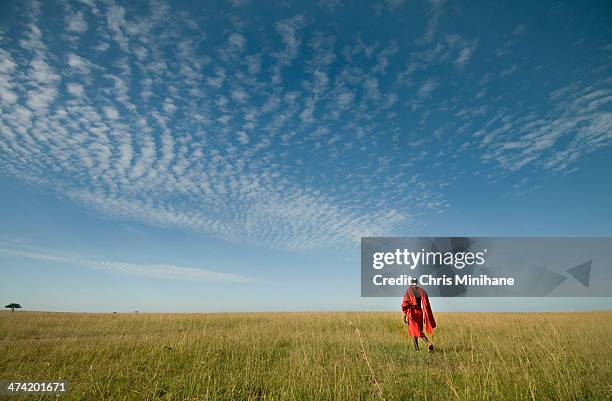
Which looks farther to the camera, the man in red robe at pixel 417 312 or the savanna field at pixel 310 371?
the man in red robe at pixel 417 312

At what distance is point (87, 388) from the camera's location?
5855mm

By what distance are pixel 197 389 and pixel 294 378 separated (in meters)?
1.62

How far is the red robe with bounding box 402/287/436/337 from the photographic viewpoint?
10789 millimetres

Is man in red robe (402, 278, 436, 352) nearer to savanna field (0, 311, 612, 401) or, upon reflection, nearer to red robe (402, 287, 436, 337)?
red robe (402, 287, 436, 337)

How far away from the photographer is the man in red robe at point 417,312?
35.3ft

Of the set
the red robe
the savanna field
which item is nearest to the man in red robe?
the red robe

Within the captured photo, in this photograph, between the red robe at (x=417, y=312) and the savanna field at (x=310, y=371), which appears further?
the red robe at (x=417, y=312)

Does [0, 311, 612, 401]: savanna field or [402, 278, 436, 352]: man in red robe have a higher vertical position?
[402, 278, 436, 352]: man in red robe

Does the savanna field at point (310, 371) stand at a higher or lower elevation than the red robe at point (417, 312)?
lower

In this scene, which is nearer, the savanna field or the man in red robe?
the savanna field

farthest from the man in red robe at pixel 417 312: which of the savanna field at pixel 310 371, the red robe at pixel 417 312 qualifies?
the savanna field at pixel 310 371

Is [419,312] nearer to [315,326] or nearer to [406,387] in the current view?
[406,387]

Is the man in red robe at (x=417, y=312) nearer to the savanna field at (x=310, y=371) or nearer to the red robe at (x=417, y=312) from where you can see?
the red robe at (x=417, y=312)

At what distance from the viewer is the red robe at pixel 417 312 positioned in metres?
10.8
